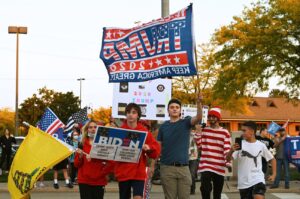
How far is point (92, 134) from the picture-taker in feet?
25.1

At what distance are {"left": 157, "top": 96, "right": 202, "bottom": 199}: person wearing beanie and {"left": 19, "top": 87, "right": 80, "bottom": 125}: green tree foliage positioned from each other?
54196 millimetres

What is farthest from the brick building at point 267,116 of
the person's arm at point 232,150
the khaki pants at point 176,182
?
the khaki pants at point 176,182

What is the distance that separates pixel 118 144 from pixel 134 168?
0.36 metres

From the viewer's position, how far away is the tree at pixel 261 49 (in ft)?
117

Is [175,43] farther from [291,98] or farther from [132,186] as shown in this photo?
[291,98]

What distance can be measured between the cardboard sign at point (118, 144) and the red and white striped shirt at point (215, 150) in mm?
1931

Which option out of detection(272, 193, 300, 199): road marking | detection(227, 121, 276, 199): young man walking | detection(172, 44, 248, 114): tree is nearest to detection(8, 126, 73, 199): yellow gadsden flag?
detection(227, 121, 276, 199): young man walking

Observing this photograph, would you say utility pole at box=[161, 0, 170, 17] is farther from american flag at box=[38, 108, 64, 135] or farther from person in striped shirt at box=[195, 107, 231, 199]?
person in striped shirt at box=[195, 107, 231, 199]

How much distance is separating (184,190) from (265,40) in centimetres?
2887

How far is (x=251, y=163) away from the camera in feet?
25.5

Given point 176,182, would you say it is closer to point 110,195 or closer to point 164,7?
point 164,7

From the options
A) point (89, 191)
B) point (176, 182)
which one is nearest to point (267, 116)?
point (176, 182)

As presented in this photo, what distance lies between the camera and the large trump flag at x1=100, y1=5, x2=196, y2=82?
32.1 feet

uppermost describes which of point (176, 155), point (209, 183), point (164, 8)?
point (164, 8)
